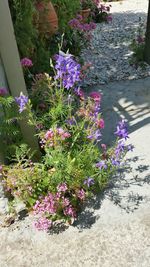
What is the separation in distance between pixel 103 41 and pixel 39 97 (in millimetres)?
3429

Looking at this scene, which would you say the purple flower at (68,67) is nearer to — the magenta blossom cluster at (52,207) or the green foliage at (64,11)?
the magenta blossom cluster at (52,207)

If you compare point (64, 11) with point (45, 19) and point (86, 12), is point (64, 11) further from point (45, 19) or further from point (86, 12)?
point (86, 12)

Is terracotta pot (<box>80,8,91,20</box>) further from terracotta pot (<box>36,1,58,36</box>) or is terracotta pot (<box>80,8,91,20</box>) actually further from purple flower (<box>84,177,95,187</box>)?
purple flower (<box>84,177,95,187</box>)

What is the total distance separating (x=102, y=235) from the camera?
7.75ft

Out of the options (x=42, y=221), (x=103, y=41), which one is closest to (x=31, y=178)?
(x=42, y=221)

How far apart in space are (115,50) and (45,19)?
6.31 feet

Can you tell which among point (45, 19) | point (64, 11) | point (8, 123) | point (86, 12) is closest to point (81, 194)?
point (8, 123)

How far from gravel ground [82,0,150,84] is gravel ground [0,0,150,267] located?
1.99 metres

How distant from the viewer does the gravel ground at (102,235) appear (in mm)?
2217

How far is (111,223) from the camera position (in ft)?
8.01

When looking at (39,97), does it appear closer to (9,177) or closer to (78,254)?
(9,177)

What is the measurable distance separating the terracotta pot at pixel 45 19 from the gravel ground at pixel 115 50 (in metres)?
0.89

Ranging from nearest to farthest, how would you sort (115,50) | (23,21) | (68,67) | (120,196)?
(68,67), (120,196), (23,21), (115,50)

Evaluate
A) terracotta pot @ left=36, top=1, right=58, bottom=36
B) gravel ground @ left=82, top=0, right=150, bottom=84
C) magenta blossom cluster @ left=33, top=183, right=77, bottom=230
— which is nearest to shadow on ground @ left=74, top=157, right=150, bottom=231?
magenta blossom cluster @ left=33, top=183, right=77, bottom=230
